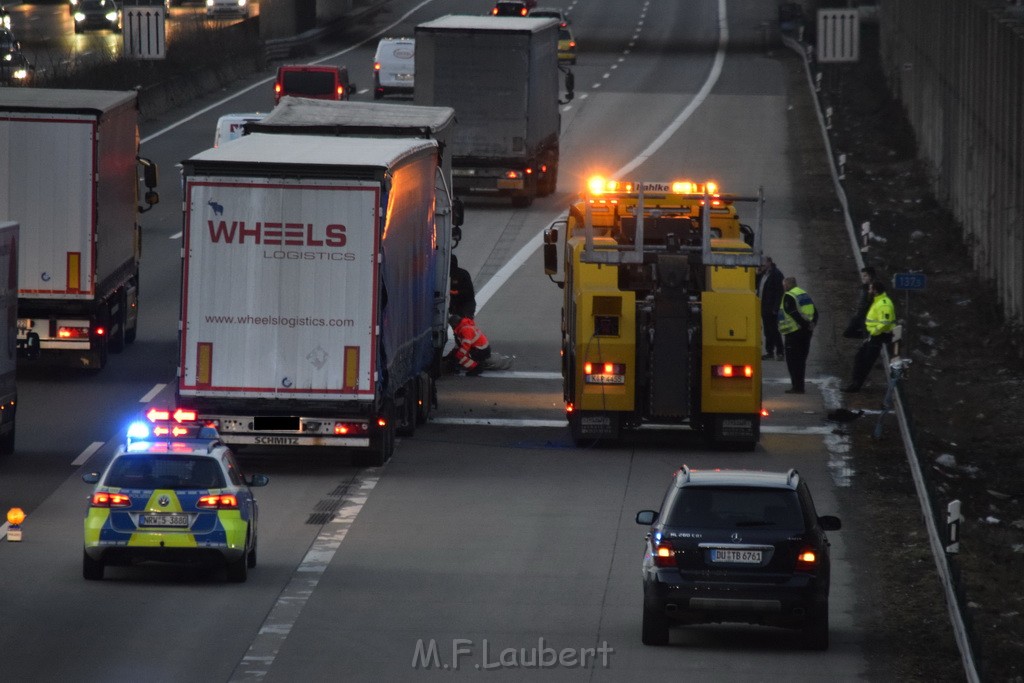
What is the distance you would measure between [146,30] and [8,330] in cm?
4302

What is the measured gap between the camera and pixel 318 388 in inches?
926

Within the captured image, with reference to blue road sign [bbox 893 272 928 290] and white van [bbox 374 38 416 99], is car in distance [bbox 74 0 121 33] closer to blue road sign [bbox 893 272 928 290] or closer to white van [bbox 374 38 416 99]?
white van [bbox 374 38 416 99]

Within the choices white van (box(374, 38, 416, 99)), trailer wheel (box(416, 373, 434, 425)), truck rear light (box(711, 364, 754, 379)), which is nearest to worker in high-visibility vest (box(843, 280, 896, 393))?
truck rear light (box(711, 364, 754, 379))

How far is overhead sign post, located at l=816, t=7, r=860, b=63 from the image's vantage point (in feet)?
202

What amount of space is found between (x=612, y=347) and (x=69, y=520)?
7.11 metres

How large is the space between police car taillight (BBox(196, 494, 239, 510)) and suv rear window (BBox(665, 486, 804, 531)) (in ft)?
13.6

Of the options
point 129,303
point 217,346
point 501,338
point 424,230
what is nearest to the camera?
point 217,346

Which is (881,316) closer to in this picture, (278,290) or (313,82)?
(278,290)

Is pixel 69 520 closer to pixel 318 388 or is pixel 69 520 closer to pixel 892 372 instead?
pixel 318 388

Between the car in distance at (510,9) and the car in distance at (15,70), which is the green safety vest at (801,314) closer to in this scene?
the car in distance at (15,70)

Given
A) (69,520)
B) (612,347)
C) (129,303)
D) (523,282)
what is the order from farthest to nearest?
(523,282) < (129,303) < (612,347) < (69,520)

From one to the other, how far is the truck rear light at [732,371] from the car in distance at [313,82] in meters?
35.4

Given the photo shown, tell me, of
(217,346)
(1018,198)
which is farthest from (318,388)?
(1018,198)

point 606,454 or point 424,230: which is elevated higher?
point 424,230
